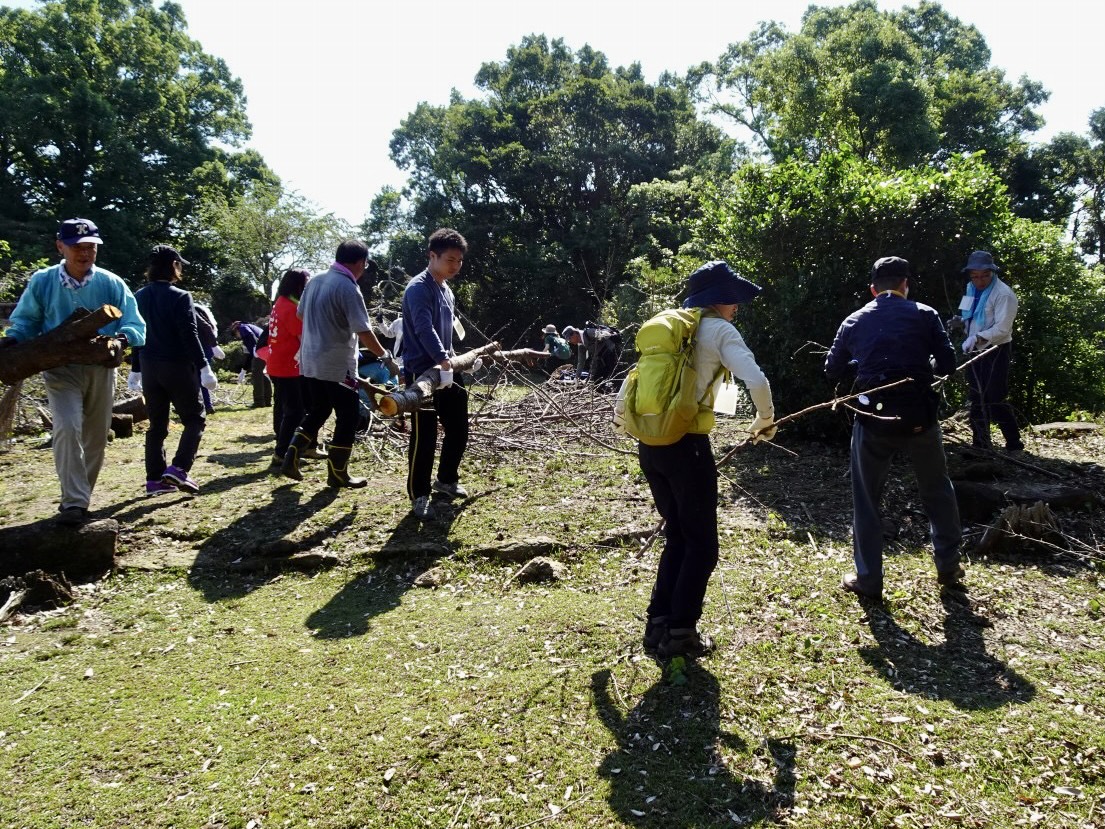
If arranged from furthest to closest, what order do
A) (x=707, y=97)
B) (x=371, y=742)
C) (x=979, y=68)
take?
1. (x=979, y=68)
2. (x=707, y=97)
3. (x=371, y=742)

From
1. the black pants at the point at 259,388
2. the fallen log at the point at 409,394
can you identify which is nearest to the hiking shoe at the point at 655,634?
the fallen log at the point at 409,394

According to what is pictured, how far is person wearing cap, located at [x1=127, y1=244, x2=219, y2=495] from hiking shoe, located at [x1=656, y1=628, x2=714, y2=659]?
4176mm

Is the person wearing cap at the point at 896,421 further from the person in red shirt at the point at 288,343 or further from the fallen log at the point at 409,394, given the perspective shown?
the person in red shirt at the point at 288,343

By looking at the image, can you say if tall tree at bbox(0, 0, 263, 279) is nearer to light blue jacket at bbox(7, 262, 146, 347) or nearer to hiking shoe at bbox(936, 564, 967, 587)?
light blue jacket at bbox(7, 262, 146, 347)

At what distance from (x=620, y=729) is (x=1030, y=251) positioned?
728cm

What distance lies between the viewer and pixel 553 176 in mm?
28812

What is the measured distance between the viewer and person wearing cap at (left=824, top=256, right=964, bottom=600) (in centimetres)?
387

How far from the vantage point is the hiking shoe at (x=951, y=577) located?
4.10 m

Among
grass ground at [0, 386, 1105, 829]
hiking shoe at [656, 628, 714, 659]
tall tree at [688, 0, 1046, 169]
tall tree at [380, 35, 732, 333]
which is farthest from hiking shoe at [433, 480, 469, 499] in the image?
tall tree at [380, 35, 732, 333]

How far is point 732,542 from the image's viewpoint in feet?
16.1

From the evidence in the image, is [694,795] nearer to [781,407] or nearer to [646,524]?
[646,524]

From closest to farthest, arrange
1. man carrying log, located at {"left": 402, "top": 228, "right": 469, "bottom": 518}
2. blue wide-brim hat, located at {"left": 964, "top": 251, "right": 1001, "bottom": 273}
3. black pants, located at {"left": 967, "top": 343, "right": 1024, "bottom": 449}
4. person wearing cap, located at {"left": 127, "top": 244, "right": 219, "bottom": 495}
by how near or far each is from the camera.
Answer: man carrying log, located at {"left": 402, "top": 228, "right": 469, "bottom": 518}, person wearing cap, located at {"left": 127, "top": 244, "right": 219, "bottom": 495}, blue wide-brim hat, located at {"left": 964, "top": 251, "right": 1001, "bottom": 273}, black pants, located at {"left": 967, "top": 343, "right": 1024, "bottom": 449}

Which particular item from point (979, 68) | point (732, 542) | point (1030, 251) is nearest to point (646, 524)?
point (732, 542)

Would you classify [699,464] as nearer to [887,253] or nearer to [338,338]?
[338,338]
